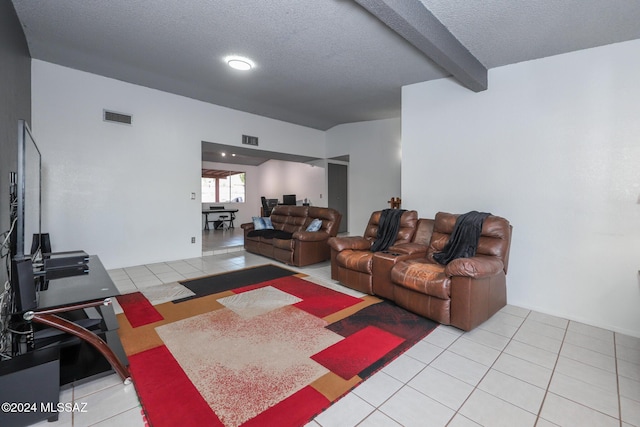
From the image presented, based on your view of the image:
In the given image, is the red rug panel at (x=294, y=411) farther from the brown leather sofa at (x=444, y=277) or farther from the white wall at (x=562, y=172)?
the white wall at (x=562, y=172)

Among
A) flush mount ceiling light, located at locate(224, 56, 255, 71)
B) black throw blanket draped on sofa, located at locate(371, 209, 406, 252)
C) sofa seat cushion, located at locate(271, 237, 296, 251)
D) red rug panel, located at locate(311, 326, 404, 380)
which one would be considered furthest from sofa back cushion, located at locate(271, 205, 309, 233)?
red rug panel, located at locate(311, 326, 404, 380)

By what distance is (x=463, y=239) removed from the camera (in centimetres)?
A: 302

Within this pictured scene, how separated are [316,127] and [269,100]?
7.15 ft

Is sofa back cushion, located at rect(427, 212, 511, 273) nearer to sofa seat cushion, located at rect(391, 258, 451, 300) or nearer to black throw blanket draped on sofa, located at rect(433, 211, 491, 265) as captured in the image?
black throw blanket draped on sofa, located at rect(433, 211, 491, 265)

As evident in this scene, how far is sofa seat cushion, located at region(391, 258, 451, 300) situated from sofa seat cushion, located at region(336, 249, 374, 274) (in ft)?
1.38

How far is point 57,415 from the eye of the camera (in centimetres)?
153

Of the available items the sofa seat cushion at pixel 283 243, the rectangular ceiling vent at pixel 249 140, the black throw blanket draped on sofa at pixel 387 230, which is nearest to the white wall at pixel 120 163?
the rectangular ceiling vent at pixel 249 140

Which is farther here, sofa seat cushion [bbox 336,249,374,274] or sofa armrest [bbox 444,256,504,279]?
sofa seat cushion [bbox 336,249,374,274]

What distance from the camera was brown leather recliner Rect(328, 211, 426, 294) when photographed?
11.0ft

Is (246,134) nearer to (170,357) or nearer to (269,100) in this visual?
(269,100)

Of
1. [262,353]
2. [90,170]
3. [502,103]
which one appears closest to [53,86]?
[90,170]

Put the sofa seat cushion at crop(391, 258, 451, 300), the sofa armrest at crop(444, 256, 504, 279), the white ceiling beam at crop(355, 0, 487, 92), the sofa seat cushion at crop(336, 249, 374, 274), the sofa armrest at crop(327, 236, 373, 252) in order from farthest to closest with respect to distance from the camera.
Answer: the sofa armrest at crop(327, 236, 373, 252) → the sofa seat cushion at crop(336, 249, 374, 274) → the sofa seat cushion at crop(391, 258, 451, 300) → the sofa armrest at crop(444, 256, 504, 279) → the white ceiling beam at crop(355, 0, 487, 92)

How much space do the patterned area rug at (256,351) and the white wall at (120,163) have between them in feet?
5.81

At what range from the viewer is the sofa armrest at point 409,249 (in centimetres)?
333
